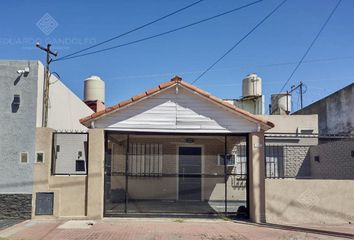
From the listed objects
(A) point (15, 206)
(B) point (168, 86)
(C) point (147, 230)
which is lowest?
(C) point (147, 230)

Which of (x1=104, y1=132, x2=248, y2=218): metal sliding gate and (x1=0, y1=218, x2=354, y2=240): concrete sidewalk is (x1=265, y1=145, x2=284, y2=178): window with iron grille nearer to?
(x1=104, y1=132, x2=248, y2=218): metal sliding gate

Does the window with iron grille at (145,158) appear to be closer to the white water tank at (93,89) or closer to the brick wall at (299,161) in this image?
the brick wall at (299,161)

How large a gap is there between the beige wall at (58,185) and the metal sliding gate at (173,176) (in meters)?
1.32

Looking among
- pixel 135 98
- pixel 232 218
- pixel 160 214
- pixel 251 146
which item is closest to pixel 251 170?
pixel 251 146

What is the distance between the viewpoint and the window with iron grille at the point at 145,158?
46.1 ft

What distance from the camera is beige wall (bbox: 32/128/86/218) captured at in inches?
432

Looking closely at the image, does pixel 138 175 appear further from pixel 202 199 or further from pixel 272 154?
pixel 272 154

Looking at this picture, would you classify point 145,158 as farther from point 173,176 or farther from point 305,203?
point 305,203

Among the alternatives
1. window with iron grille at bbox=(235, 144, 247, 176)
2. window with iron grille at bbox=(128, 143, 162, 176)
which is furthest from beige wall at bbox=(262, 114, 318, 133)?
window with iron grille at bbox=(128, 143, 162, 176)

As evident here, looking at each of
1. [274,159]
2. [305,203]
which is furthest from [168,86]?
[274,159]

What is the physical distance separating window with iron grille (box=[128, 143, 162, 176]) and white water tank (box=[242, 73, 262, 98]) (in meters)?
10.7

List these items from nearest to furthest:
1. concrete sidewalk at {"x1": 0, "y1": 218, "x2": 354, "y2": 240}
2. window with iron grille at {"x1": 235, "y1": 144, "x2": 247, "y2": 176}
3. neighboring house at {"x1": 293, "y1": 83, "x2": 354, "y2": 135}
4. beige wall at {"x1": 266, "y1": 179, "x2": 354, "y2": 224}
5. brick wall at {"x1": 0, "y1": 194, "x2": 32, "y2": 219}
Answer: concrete sidewalk at {"x1": 0, "y1": 218, "x2": 354, "y2": 240} → brick wall at {"x1": 0, "y1": 194, "x2": 32, "y2": 219} → beige wall at {"x1": 266, "y1": 179, "x2": 354, "y2": 224} → window with iron grille at {"x1": 235, "y1": 144, "x2": 247, "y2": 176} → neighboring house at {"x1": 293, "y1": 83, "x2": 354, "y2": 135}

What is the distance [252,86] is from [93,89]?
9.70 meters

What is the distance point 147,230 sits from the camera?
961cm
